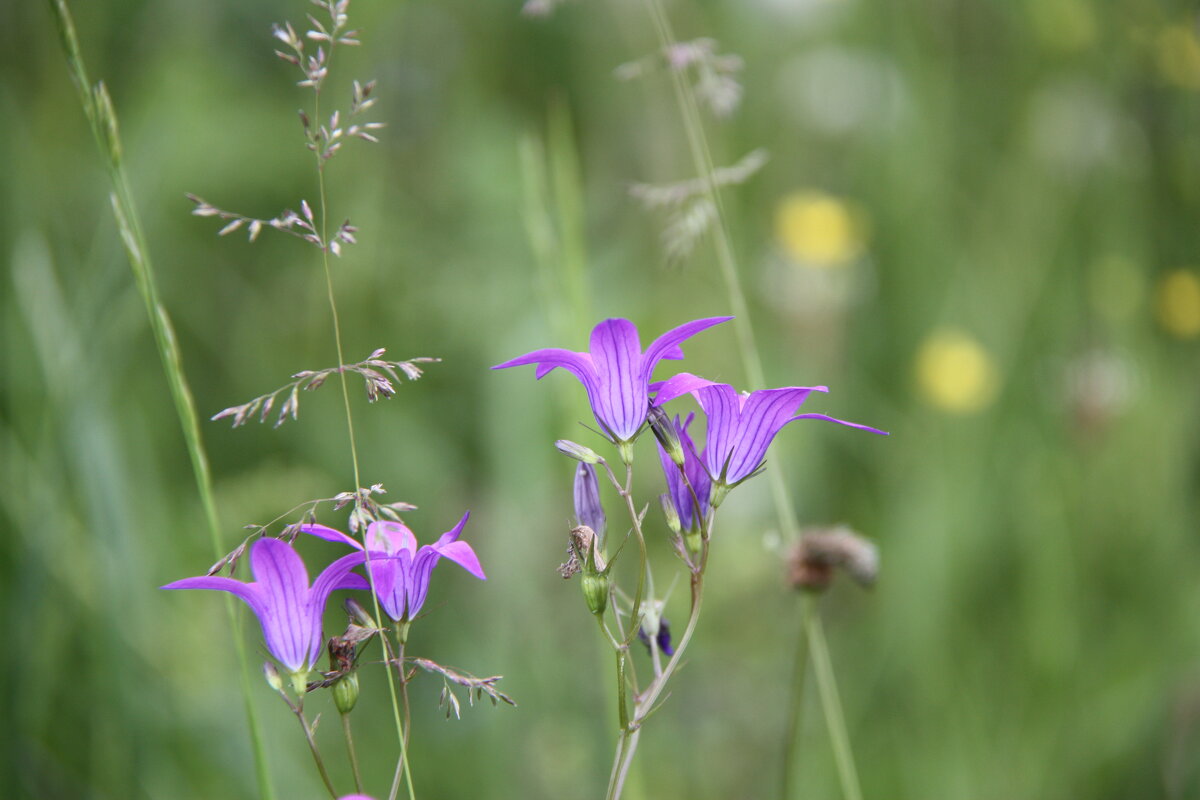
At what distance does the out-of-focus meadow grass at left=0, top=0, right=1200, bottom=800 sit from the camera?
1929mm

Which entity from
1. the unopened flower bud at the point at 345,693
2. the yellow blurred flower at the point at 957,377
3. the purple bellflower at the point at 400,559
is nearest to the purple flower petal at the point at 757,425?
the purple bellflower at the point at 400,559

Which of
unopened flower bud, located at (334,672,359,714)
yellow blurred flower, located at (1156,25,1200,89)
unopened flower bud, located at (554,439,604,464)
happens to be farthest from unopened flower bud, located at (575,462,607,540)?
yellow blurred flower, located at (1156,25,1200,89)

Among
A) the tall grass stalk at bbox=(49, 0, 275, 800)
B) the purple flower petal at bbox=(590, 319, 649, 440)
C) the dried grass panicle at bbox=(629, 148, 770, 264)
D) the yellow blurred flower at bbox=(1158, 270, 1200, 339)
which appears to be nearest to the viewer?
the purple flower petal at bbox=(590, 319, 649, 440)

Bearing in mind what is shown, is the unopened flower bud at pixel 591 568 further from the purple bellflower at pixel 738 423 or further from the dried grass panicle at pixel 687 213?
the dried grass panicle at pixel 687 213

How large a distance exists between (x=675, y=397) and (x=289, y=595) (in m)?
0.37

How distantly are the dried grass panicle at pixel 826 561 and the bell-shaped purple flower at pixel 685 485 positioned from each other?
0.50 m

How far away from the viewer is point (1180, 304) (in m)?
3.19

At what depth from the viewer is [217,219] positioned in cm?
311

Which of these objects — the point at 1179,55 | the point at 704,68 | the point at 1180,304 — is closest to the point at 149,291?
the point at 704,68

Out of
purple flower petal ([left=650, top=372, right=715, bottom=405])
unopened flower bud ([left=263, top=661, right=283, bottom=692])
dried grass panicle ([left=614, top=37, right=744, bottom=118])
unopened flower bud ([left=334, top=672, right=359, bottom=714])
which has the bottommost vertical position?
unopened flower bud ([left=334, top=672, right=359, bottom=714])

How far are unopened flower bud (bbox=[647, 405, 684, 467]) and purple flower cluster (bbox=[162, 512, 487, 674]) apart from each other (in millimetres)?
205

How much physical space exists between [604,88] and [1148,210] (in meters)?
1.91

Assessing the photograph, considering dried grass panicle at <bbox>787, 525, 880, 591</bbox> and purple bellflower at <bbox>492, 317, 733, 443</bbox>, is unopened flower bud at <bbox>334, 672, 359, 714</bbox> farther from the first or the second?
dried grass panicle at <bbox>787, 525, 880, 591</bbox>

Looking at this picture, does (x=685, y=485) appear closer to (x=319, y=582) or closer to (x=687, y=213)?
(x=319, y=582)
